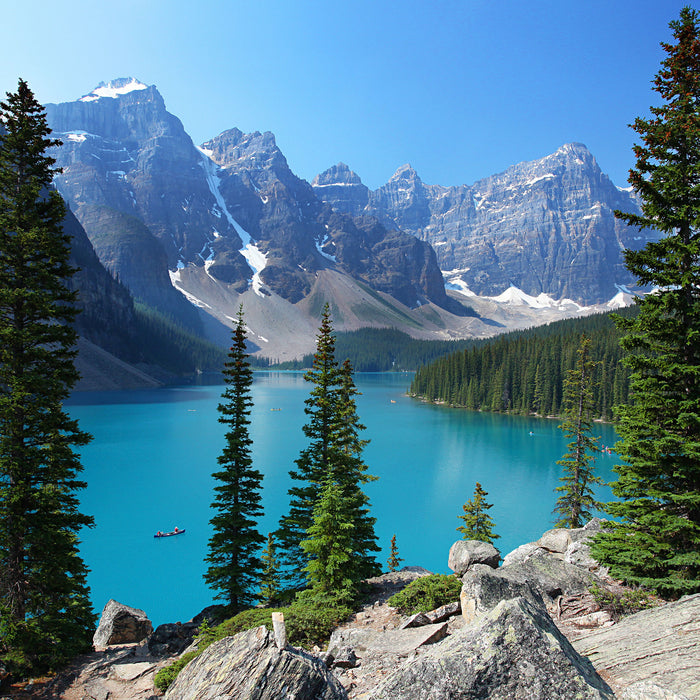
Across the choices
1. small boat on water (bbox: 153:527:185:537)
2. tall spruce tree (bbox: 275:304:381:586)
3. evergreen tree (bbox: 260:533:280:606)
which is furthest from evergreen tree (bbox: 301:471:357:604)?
small boat on water (bbox: 153:527:185:537)

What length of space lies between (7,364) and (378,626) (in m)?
14.6

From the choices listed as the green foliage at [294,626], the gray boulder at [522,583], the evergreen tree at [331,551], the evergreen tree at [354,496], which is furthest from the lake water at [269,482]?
the gray boulder at [522,583]

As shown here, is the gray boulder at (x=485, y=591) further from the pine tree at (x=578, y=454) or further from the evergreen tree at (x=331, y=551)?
the pine tree at (x=578, y=454)

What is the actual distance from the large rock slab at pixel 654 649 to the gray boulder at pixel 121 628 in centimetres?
1943

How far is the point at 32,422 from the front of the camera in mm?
14531

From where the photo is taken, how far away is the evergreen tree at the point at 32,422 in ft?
44.8

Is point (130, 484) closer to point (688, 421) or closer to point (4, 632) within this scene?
point (4, 632)

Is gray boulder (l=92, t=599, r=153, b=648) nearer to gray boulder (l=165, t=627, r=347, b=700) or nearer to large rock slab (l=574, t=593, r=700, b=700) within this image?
gray boulder (l=165, t=627, r=347, b=700)

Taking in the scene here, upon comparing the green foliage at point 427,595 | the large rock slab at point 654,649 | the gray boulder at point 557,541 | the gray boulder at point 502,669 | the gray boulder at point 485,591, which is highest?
the gray boulder at point 502,669

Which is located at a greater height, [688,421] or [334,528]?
[688,421]

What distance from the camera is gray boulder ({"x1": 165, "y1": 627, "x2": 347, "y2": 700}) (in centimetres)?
650

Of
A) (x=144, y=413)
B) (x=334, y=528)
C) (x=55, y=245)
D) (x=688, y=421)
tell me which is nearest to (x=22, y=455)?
(x=55, y=245)

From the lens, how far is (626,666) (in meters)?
7.32

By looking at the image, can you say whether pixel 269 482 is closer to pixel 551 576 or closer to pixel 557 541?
pixel 557 541
